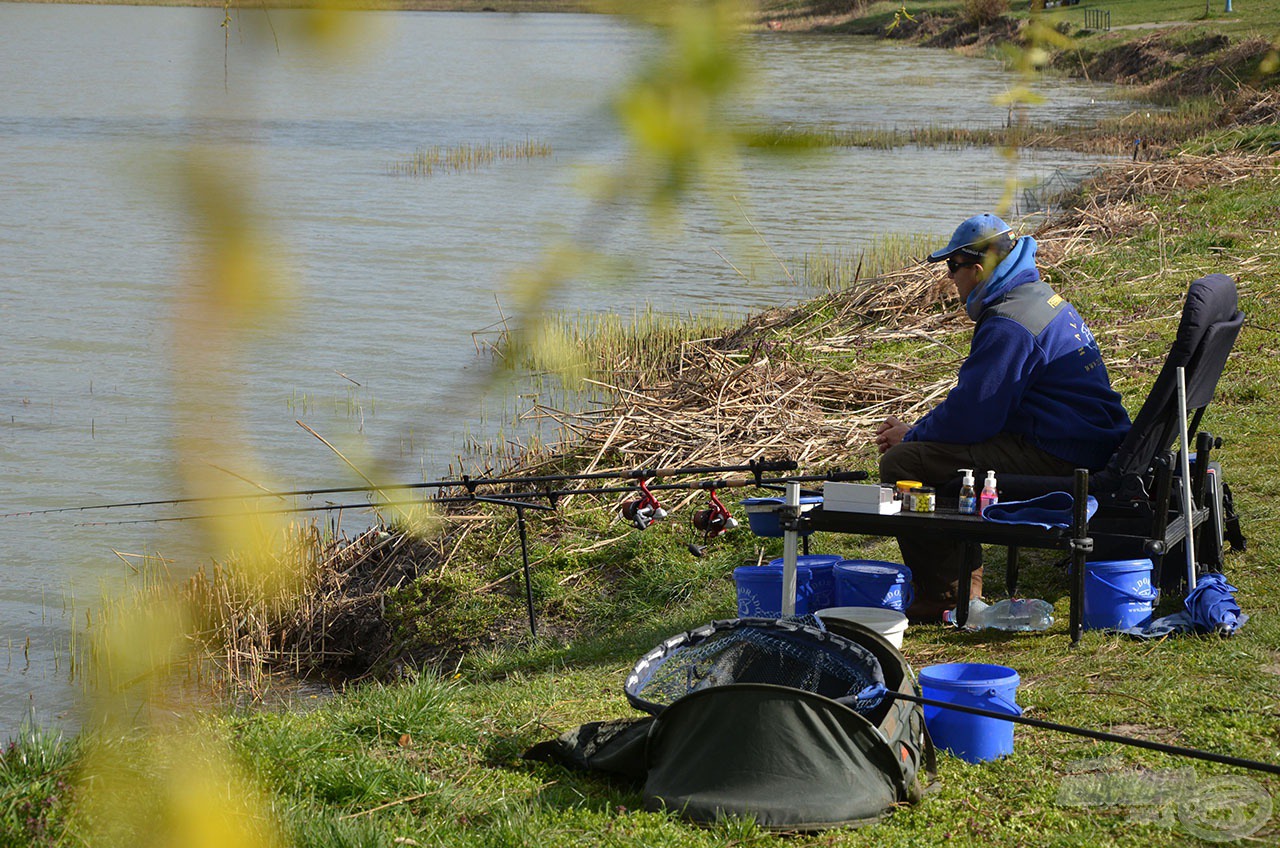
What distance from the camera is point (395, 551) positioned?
7625 mm

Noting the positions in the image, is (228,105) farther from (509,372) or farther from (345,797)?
(345,797)

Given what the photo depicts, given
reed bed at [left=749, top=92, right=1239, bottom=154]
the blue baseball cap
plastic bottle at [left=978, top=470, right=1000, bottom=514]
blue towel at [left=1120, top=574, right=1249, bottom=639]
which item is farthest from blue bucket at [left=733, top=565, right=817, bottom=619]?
reed bed at [left=749, top=92, right=1239, bottom=154]

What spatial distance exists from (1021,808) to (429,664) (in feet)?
11.5

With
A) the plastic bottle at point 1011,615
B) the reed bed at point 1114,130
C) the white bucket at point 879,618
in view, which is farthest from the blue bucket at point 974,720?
the reed bed at point 1114,130

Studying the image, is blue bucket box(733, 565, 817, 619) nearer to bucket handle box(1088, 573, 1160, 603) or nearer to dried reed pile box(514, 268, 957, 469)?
bucket handle box(1088, 573, 1160, 603)

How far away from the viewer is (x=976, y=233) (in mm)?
5133

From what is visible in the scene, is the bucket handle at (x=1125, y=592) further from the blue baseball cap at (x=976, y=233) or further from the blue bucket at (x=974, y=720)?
the blue baseball cap at (x=976, y=233)

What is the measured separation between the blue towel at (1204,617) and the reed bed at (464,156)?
3.45m

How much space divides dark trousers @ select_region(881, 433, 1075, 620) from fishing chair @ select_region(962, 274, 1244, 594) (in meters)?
0.09

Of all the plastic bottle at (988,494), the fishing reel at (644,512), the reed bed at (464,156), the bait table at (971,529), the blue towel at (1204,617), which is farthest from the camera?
the fishing reel at (644,512)

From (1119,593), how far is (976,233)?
145cm

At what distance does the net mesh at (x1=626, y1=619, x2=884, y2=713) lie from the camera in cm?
388

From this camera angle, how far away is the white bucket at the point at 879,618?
14.8 feet

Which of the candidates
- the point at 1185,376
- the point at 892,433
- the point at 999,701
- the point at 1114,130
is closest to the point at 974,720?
the point at 999,701
